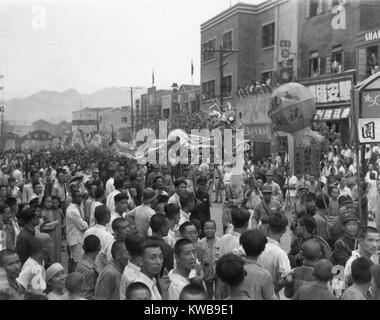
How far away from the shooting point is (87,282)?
4605 mm

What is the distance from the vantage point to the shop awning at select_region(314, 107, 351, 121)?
20.1 meters

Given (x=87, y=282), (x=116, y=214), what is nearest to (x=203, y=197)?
(x=116, y=214)

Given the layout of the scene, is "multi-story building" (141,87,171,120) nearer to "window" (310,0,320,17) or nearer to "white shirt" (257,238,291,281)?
"window" (310,0,320,17)

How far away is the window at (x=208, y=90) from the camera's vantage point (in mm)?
33281

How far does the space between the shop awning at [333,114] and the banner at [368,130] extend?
1329 centimetres

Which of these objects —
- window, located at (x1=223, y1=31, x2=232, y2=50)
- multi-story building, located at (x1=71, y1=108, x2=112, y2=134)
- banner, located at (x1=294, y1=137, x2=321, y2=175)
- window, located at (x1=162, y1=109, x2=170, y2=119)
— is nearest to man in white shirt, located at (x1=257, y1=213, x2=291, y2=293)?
banner, located at (x1=294, y1=137, x2=321, y2=175)

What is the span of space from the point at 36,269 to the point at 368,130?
4.86 m

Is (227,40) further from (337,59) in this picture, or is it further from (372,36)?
(372,36)

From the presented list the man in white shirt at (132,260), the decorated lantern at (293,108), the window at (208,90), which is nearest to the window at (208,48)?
the window at (208,90)

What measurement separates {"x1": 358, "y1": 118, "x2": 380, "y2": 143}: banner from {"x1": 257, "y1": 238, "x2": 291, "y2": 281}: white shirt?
314 cm

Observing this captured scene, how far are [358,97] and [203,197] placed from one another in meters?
3.00

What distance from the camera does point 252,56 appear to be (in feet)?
97.5

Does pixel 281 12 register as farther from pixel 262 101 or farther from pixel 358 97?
pixel 358 97

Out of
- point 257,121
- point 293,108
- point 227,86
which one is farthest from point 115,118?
point 293,108
